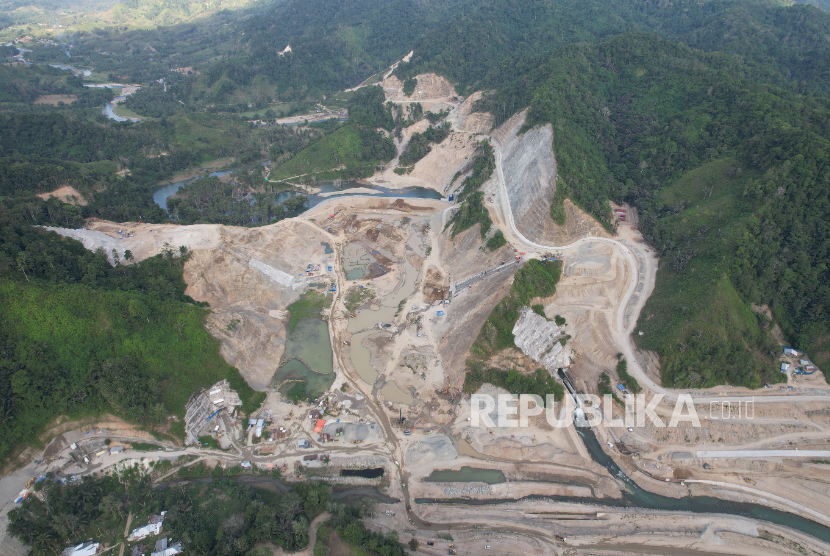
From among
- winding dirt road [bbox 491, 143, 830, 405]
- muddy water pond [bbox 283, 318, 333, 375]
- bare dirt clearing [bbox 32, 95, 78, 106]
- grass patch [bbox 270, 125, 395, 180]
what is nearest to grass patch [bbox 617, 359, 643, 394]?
winding dirt road [bbox 491, 143, 830, 405]

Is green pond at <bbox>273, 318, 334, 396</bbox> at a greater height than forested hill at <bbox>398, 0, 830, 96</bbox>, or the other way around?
forested hill at <bbox>398, 0, 830, 96</bbox>

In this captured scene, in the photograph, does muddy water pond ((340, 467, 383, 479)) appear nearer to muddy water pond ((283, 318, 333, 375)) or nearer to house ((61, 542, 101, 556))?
muddy water pond ((283, 318, 333, 375))

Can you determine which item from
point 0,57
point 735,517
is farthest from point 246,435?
point 0,57

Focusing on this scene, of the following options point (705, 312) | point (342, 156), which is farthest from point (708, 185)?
point (342, 156)

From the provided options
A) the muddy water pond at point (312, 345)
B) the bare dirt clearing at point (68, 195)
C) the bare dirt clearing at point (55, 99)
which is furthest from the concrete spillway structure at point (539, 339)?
the bare dirt clearing at point (55, 99)

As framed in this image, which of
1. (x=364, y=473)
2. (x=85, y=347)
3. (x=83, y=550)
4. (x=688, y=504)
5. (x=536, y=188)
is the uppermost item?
(x=536, y=188)

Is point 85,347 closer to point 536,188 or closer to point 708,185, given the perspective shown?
point 536,188

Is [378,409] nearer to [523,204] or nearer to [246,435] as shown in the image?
[246,435]
